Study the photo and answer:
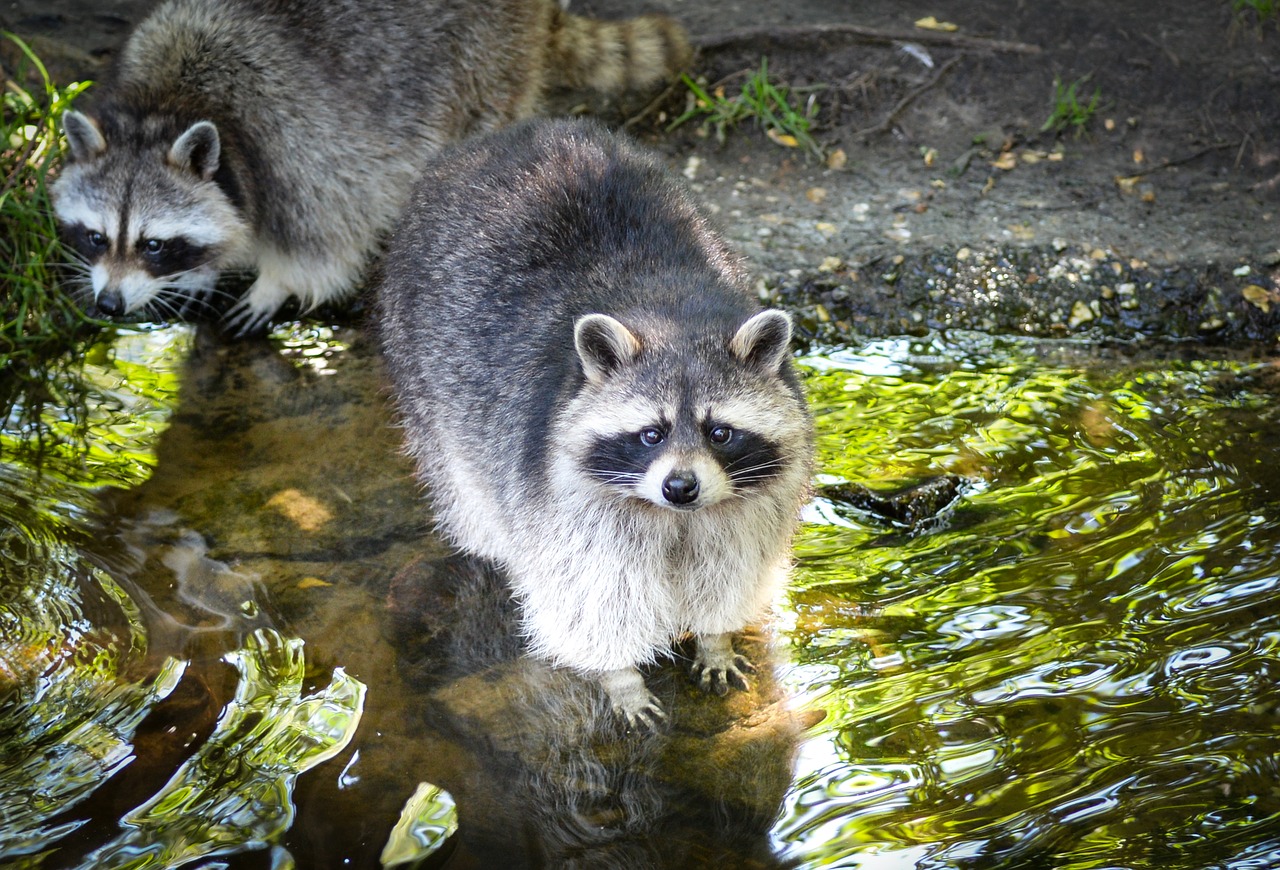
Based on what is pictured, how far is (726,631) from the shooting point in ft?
10.8

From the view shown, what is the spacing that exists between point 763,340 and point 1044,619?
41.6 inches

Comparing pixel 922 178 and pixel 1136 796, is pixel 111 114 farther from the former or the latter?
pixel 1136 796

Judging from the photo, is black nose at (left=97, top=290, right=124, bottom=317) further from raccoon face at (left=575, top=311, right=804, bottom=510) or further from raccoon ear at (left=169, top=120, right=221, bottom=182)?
raccoon face at (left=575, top=311, right=804, bottom=510)

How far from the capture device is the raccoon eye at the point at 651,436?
2.90 m

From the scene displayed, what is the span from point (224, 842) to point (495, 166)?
2.03m

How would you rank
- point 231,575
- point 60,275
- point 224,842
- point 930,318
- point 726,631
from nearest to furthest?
point 224,842 < point 726,631 < point 231,575 < point 930,318 < point 60,275

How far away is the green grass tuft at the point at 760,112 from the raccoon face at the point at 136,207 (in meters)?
2.02

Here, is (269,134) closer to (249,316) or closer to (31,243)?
(249,316)

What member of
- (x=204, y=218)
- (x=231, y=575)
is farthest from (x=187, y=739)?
(x=204, y=218)

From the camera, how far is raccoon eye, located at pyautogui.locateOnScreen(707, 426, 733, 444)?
2902 millimetres

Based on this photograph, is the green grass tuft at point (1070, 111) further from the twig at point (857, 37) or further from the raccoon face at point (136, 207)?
the raccoon face at point (136, 207)

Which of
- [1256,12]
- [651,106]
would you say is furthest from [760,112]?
[1256,12]

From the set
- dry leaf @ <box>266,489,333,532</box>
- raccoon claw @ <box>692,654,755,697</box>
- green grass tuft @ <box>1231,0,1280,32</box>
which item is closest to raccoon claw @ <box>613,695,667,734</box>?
raccoon claw @ <box>692,654,755,697</box>

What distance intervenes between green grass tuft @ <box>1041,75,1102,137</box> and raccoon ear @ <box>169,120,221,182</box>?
332 cm
